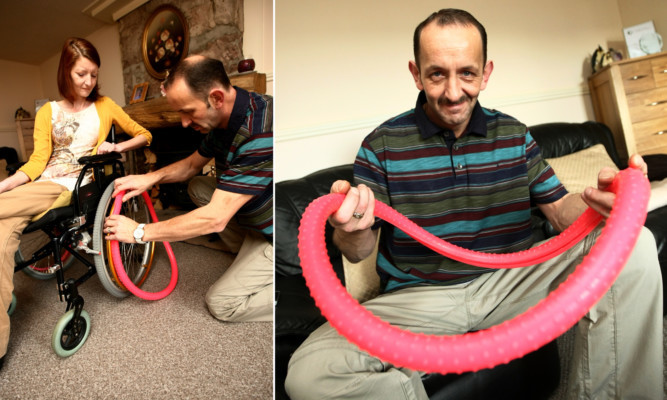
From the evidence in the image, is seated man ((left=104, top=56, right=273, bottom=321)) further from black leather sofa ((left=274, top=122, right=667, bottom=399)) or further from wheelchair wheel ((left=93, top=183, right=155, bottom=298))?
black leather sofa ((left=274, top=122, right=667, bottom=399))

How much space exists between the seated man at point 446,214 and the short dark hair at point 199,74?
1.38 feet

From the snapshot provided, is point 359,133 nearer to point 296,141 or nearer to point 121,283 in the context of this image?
point 296,141

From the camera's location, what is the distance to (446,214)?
0.85m

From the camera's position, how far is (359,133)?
1631mm

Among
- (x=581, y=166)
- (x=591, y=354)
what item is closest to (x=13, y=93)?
(x=591, y=354)

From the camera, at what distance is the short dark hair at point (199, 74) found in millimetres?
360

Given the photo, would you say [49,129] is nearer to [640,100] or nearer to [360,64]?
[360,64]

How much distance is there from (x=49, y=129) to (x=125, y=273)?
0.16m

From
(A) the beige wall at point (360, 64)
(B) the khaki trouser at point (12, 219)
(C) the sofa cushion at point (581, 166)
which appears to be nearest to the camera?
(B) the khaki trouser at point (12, 219)

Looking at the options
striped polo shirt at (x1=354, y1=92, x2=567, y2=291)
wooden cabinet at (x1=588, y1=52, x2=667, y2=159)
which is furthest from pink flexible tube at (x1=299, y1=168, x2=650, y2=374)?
wooden cabinet at (x1=588, y1=52, x2=667, y2=159)

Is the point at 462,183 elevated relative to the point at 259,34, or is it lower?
lower

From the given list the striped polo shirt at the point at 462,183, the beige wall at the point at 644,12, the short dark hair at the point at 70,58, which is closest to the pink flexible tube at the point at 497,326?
the short dark hair at the point at 70,58

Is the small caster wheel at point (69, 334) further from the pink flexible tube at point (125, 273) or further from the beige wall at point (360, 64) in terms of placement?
the beige wall at point (360, 64)

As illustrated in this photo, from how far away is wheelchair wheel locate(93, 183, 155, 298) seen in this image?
32cm
